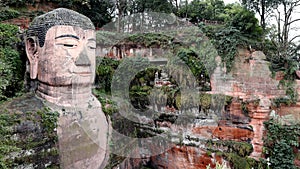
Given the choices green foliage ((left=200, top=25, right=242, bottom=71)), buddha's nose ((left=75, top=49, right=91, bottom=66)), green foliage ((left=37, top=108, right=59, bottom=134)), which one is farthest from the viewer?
green foliage ((left=200, top=25, right=242, bottom=71))

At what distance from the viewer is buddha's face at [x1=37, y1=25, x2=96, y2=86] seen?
5570 mm

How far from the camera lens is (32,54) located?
6016 mm

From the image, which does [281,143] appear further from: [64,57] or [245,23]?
[64,57]

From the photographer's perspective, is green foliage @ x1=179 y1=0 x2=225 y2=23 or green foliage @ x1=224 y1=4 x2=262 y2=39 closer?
green foliage @ x1=224 y1=4 x2=262 y2=39

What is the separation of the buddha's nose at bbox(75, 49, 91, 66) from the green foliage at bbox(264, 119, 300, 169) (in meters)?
5.59

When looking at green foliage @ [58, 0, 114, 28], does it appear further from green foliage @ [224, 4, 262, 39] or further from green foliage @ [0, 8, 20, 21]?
green foliage @ [224, 4, 262, 39]

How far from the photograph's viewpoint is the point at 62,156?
5.38m

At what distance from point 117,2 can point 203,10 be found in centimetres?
490

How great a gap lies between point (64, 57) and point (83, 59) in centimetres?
44

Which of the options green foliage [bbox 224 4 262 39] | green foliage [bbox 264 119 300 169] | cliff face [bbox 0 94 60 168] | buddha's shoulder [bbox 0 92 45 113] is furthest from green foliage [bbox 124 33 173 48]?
cliff face [bbox 0 94 60 168]

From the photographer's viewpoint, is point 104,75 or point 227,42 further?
point 104,75

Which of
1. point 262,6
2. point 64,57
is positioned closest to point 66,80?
point 64,57

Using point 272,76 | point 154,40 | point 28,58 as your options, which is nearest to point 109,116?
point 28,58

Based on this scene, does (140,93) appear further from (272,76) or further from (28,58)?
(272,76)
